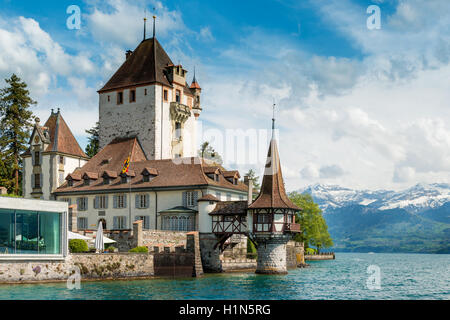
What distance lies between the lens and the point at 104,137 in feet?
267

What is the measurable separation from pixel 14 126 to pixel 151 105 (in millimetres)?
18458

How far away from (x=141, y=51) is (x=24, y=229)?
4509 centimetres

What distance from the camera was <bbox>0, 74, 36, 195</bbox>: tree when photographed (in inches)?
3140

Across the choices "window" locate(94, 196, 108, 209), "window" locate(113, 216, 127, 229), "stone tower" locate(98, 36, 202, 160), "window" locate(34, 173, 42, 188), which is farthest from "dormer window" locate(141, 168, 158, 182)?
"window" locate(34, 173, 42, 188)

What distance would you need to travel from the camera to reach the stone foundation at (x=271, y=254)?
178ft

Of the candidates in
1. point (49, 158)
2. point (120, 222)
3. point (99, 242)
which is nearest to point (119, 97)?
point (49, 158)

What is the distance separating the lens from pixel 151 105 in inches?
3071

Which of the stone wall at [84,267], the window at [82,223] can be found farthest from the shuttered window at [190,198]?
the window at [82,223]

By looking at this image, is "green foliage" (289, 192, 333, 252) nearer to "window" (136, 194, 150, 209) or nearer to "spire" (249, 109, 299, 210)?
"window" (136, 194, 150, 209)

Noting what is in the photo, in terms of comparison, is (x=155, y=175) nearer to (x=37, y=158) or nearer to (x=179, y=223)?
(x=179, y=223)

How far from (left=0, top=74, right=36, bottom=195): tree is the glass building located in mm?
36847

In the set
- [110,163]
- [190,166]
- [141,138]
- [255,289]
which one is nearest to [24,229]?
[255,289]

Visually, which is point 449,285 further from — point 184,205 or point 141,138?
point 141,138

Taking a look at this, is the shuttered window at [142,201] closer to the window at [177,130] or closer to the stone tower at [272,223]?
the stone tower at [272,223]
